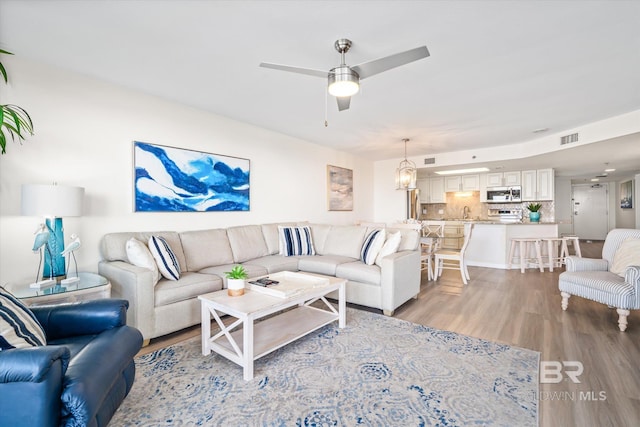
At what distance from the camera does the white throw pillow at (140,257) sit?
265cm

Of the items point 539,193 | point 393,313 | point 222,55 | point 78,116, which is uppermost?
point 222,55

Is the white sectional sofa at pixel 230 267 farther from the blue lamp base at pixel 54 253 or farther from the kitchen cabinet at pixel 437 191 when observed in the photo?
the kitchen cabinet at pixel 437 191

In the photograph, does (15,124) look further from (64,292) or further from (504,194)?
(504,194)

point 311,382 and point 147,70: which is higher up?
point 147,70

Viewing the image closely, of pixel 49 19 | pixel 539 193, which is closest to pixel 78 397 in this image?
pixel 49 19

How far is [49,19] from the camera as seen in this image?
200 centimetres

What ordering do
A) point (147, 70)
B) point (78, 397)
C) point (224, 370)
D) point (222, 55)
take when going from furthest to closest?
1. point (147, 70)
2. point (222, 55)
3. point (224, 370)
4. point (78, 397)

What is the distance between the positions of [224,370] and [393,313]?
6.24 feet

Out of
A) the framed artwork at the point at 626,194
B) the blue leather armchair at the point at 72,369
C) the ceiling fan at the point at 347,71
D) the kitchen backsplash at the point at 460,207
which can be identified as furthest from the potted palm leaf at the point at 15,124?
the framed artwork at the point at 626,194

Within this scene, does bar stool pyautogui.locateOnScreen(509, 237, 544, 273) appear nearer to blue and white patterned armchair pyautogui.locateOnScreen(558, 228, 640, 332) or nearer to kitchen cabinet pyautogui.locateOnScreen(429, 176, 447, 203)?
blue and white patterned armchair pyautogui.locateOnScreen(558, 228, 640, 332)

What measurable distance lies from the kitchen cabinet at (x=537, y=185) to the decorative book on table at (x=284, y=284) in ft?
21.3

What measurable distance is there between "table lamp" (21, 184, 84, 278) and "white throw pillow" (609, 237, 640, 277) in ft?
16.7

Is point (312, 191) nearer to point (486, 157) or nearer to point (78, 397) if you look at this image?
point (486, 157)

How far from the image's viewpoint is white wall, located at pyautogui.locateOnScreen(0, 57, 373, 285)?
247 centimetres
